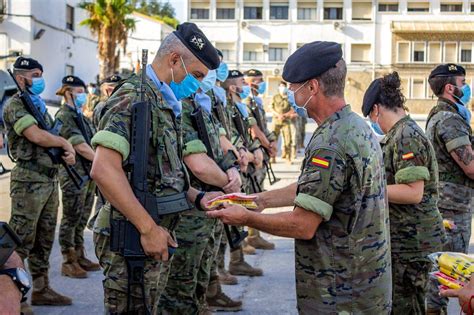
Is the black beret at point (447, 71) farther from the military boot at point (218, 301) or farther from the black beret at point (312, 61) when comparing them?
the black beret at point (312, 61)

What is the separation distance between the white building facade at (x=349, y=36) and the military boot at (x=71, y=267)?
134 feet

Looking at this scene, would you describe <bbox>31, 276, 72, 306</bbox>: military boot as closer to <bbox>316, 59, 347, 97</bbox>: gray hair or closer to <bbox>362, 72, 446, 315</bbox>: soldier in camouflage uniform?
<bbox>362, 72, 446, 315</bbox>: soldier in camouflage uniform

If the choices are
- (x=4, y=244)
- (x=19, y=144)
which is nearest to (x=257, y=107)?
(x=19, y=144)

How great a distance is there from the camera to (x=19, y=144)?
640 cm

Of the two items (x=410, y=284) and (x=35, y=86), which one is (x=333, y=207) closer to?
(x=410, y=284)

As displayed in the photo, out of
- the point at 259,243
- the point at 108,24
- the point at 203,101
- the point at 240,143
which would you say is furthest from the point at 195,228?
the point at 108,24

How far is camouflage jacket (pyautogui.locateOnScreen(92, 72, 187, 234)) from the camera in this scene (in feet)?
11.9

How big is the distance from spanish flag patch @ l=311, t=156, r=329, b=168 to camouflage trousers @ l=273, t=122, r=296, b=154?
1525 cm

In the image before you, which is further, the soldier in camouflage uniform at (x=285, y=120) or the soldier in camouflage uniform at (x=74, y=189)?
the soldier in camouflage uniform at (x=285, y=120)

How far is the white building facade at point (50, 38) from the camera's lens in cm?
3350

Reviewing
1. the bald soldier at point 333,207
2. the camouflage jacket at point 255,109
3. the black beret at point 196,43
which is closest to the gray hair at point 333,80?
the bald soldier at point 333,207

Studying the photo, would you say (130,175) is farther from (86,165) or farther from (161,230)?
(86,165)

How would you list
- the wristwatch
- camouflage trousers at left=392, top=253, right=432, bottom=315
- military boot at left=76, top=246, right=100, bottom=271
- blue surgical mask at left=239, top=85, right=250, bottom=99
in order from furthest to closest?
blue surgical mask at left=239, top=85, right=250, bottom=99 < military boot at left=76, top=246, right=100, bottom=271 < camouflage trousers at left=392, top=253, right=432, bottom=315 < the wristwatch

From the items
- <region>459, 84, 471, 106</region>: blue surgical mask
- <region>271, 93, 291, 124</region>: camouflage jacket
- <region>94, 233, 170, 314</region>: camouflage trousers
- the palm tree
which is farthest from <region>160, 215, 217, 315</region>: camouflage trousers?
the palm tree
